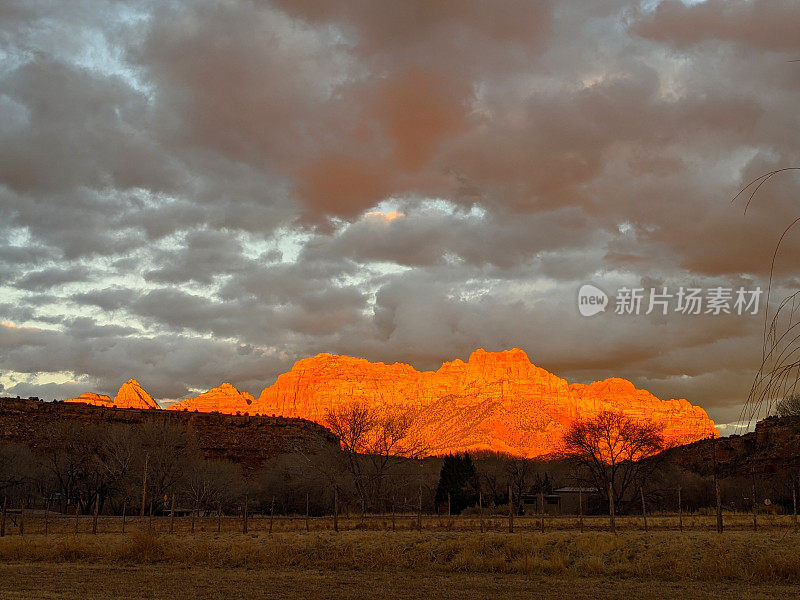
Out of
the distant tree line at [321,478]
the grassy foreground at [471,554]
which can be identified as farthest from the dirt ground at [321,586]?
the distant tree line at [321,478]

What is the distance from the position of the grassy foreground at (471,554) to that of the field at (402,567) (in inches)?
1.8

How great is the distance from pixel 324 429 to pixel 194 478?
57388 mm

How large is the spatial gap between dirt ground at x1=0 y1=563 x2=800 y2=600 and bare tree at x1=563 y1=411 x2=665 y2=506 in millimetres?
51312

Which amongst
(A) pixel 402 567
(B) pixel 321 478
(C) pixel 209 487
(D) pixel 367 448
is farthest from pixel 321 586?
(D) pixel 367 448

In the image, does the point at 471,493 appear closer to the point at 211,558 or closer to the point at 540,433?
the point at 211,558

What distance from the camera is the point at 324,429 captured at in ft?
426

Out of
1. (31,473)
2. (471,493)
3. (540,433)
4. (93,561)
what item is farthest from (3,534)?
(540,433)

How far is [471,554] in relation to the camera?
98.3 ft

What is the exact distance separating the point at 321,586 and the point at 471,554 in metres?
7.57

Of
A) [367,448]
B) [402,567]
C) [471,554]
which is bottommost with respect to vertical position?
[402,567]

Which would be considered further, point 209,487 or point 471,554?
point 209,487

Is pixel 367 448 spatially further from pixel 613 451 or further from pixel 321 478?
pixel 613 451

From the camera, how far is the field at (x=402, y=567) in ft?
76.8

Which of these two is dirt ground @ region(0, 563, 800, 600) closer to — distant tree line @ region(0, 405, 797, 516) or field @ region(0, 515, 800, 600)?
field @ region(0, 515, 800, 600)
